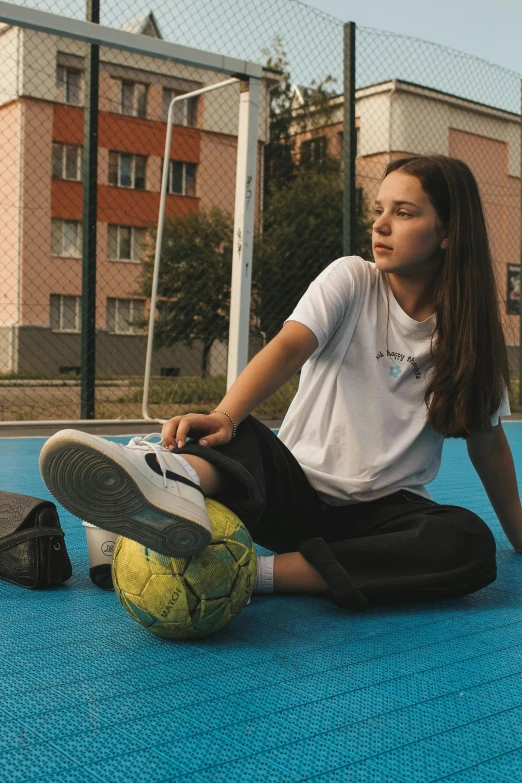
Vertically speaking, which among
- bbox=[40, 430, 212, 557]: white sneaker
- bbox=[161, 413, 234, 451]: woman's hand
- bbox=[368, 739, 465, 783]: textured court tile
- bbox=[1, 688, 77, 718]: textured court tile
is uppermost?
bbox=[161, 413, 234, 451]: woman's hand

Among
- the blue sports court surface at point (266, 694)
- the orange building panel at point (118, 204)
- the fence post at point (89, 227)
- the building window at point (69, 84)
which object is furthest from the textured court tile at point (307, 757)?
the orange building panel at point (118, 204)

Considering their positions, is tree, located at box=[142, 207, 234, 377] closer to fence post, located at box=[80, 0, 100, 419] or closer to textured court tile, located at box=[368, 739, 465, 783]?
fence post, located at box=[80, 0, 100, 419]

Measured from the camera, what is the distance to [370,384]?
193 centimetres

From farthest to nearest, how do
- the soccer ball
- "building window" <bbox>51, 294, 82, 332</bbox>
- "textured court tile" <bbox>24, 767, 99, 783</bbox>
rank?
"building window" <bbox>51, 294, 82, 332</bbox> < the soccer ball < "textured court tile" <bbox>24, 767, 99, 783</bbox>

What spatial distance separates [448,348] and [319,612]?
614mm

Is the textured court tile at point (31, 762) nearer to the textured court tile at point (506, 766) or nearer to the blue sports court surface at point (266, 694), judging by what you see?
the blue sports court surface at point (266, 694)

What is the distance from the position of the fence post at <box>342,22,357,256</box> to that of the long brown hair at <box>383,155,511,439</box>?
427 centimetres

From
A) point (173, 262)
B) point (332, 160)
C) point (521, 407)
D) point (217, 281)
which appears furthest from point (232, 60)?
point (332, 160)

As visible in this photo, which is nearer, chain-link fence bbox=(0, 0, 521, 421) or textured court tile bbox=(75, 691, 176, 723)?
textured court tile bbox=(75, 691, 176, 723)

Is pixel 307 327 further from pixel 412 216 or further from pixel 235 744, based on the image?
pixel 235 744

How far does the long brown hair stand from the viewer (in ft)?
6.17

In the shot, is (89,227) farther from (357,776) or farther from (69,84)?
(69,84)

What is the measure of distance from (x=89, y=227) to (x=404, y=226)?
387 cm

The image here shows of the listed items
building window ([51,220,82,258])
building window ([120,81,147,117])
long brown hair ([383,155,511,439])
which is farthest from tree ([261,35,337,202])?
long brown hair ([383,155,511,439])
